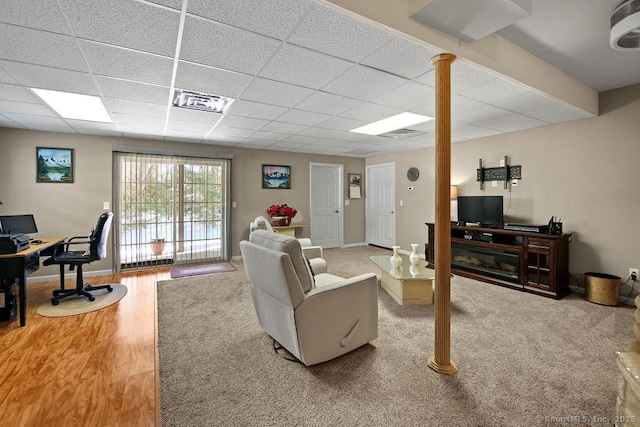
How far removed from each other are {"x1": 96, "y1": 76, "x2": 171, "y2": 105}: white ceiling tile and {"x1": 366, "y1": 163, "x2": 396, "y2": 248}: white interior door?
5.02 meters

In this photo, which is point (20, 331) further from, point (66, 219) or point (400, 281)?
point (400, 281)

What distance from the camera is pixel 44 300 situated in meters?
3.49

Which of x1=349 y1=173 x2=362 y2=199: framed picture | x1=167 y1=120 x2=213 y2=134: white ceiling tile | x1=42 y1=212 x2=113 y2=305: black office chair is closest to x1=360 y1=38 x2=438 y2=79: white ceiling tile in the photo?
x1=167 y1=120 x2=213 y2=134: white ceiling tile

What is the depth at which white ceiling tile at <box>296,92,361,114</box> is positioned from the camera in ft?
9.68

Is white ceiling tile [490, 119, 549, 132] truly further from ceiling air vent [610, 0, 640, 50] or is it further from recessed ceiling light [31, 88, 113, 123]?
recessed ceiling light [31, 88, 113, 123]

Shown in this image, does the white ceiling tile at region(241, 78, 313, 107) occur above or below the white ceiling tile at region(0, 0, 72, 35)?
above

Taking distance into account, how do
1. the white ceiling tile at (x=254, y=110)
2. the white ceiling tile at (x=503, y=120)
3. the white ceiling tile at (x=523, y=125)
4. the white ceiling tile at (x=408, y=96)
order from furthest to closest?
the white ceiling tile at (x=523, y=125), the white ceiling tile at (x=503, y=120), the white ceiling tile at (x=254, y=110), the white ceiling tile at (x=408, y=96)

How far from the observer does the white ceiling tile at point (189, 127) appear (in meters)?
3.94

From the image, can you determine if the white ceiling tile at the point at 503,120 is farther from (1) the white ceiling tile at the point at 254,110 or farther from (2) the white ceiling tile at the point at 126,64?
(2) the white ceiling tile at the point at 126,64

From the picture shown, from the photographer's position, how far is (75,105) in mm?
3195

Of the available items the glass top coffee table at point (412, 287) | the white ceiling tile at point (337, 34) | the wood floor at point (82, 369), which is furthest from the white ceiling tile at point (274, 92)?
the wood floor at point (82, 369)

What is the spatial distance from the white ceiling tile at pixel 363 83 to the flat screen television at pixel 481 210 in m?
2.68

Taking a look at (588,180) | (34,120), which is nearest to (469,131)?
(588,180)

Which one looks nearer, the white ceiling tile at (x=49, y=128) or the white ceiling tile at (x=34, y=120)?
the white ceiling tile at (x=34, y=120)
